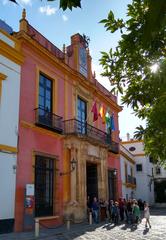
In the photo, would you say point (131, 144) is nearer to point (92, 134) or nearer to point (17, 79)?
point (92, 134)

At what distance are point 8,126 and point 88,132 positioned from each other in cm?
770

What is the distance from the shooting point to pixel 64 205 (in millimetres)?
17203

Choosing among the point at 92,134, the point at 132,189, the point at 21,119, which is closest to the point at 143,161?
the point at 132,189

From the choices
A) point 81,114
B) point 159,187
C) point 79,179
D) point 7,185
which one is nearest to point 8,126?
point 7,185

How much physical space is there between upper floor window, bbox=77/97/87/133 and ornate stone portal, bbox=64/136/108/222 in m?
1.09

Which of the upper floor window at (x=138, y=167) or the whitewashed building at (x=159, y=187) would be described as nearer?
the upper floor window at (x=138, y=167)

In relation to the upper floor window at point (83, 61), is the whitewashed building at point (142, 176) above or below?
below

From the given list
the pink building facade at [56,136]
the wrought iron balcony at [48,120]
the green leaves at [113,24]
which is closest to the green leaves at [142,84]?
the green leaves at [113,24]

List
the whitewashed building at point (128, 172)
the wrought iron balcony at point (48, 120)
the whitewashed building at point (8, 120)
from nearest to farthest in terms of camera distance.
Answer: the whitewashed building at point (8, 120) → the wrought iron balcony at point (48, 120) → the whitewashed building at point (128, 172)

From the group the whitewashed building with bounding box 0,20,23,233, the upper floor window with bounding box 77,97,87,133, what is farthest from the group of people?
the whitewashed building with bounding box 0,20,23,233

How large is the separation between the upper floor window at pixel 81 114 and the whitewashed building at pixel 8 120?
19.9 ft

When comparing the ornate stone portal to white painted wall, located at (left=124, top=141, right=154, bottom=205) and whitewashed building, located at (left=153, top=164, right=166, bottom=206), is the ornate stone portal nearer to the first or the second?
white painted wall, located at (left=124, top=141, right=154, bottom=205)

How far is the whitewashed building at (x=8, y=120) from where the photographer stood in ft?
43.4

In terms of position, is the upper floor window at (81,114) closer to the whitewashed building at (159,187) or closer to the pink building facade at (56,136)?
the pink building facade at (56,136)
